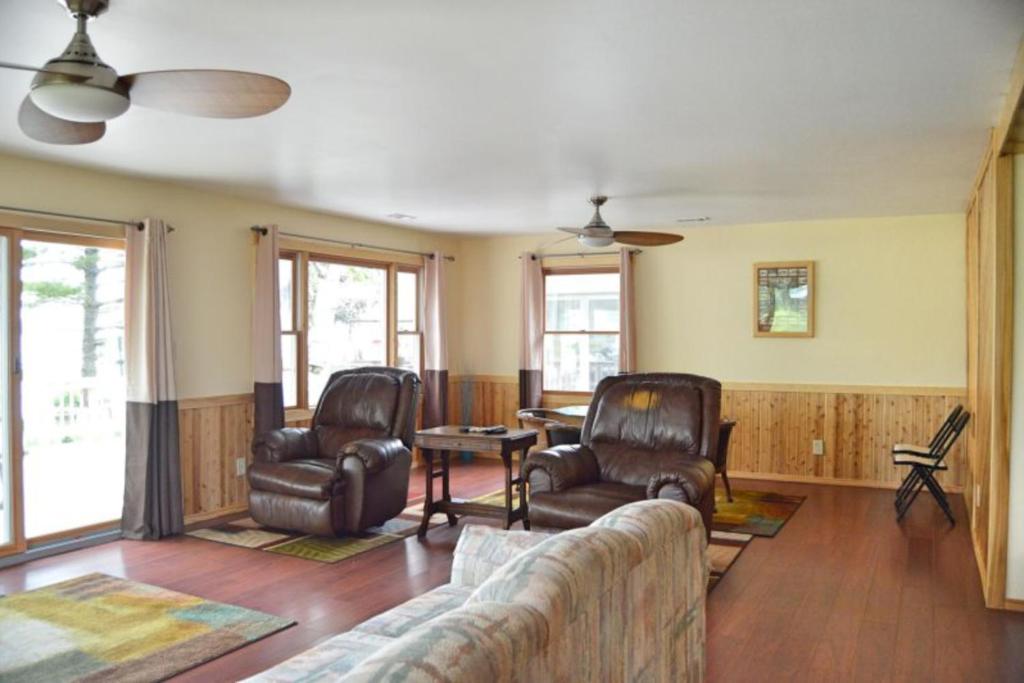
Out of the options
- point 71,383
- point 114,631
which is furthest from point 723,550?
point 71,383

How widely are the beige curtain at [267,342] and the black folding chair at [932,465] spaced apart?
15.0 ft

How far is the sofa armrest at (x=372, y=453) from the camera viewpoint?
5.04 metres

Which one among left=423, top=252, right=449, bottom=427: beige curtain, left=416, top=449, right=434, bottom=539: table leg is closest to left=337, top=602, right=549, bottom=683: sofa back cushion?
left=416, top=449, right=434, bottom=539: table leg

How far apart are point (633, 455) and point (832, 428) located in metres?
3.31

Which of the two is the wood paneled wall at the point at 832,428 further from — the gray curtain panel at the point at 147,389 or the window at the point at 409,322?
the gray curtain panel at the point at 147,389

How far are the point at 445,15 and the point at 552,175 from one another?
2.71 m

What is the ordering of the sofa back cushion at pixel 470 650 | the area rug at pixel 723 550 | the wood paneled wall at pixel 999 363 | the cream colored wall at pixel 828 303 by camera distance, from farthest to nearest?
the cream colored wall at pixel 828 303 → the area rug at pixel 723 550 → the wood paneled wall at pixel 999 363 → the sofa back cushion at pixel 470 650

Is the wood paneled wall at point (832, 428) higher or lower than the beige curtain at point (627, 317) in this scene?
lower

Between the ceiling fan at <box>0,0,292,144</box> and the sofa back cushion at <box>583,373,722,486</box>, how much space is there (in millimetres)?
2990

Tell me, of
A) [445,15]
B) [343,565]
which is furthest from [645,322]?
[445,15]

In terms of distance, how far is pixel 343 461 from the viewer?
201 inches

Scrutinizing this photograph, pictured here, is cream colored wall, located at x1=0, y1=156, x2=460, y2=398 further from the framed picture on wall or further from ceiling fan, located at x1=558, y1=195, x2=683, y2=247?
the framed picture on wall

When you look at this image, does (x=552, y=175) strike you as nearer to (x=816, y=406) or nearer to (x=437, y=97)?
(x=437, y=97)

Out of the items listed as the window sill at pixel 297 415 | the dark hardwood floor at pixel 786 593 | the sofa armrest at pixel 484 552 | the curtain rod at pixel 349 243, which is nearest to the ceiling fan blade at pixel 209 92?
the sofa armrest at pixel 484 552
